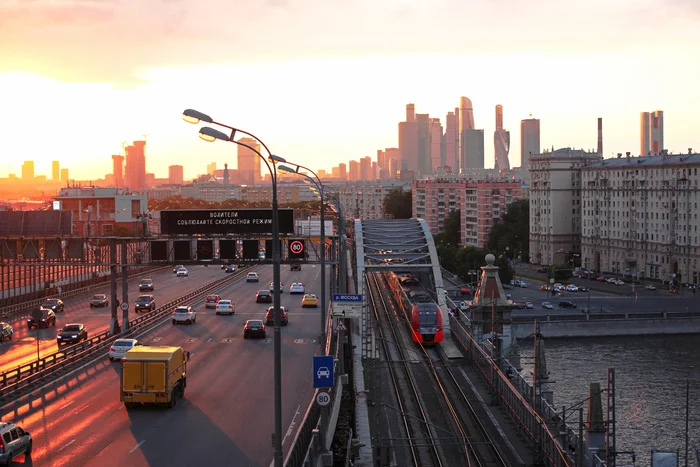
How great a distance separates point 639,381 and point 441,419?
2928 cm

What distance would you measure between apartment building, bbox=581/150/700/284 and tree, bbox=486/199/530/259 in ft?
36.7

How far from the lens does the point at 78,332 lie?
138 ft

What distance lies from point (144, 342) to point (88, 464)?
19800 millimetres

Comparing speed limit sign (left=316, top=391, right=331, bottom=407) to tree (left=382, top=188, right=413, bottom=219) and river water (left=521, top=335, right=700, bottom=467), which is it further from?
tree (left=382, top=188, right=413, bottom=219)

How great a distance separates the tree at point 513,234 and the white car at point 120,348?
97.0 meters

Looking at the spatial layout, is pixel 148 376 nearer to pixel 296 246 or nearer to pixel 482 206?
pixel 296 246

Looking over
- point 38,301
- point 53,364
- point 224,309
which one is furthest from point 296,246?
point 38,301

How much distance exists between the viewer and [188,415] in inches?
1045

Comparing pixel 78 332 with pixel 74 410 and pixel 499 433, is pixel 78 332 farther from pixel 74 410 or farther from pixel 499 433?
pixel 499 433

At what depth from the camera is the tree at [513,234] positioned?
438 ft

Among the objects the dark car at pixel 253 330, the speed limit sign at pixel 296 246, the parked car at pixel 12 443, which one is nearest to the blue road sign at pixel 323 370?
the parked car at pixel 12 443

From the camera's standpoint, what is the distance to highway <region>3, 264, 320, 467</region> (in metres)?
22.0

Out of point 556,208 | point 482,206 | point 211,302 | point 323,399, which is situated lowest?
point 211,302

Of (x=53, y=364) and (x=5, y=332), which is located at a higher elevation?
(x=53, y=364)
